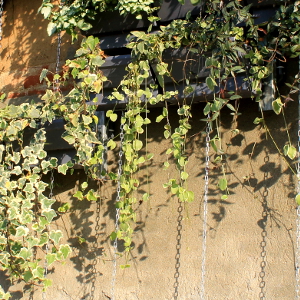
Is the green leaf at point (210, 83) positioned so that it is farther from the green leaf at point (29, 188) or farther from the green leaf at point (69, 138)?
the green leaf at point (29, 188)

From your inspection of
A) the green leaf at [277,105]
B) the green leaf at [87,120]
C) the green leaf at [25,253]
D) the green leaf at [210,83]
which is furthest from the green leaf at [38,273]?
the green leaf at [277,105]

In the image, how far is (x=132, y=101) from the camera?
2324 mm

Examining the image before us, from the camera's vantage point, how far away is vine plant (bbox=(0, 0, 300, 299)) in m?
2.15

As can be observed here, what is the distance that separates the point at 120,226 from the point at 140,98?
2.03 feet

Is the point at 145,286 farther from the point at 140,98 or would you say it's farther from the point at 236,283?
the point at 140,98

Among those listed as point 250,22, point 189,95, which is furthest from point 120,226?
point 250,22

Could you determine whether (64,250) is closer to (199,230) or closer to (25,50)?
(199,230)

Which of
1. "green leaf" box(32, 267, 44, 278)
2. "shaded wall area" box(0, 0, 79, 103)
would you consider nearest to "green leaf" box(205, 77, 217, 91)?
"shaded wall area" box(0, 0, 79, 103)

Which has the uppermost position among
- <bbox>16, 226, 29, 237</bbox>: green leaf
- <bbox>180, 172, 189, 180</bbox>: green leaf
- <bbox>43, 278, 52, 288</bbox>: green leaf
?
<bbox>180, 172, 189, 180</bbox>: green leaf

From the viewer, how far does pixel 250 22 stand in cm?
215

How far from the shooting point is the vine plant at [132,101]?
2146 mm

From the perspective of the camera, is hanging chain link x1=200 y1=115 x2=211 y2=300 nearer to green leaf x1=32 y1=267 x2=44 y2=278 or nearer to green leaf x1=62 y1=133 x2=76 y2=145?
green leaf x1=62 y1=133 x2=76 y2=145

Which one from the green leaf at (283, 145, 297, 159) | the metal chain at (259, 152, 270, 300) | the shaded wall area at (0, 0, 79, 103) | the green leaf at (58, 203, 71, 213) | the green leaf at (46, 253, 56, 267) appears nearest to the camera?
the green leaf at (283, 145, 297, 159)

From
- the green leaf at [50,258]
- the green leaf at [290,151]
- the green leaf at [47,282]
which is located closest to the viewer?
the green leaf at [290,151]
